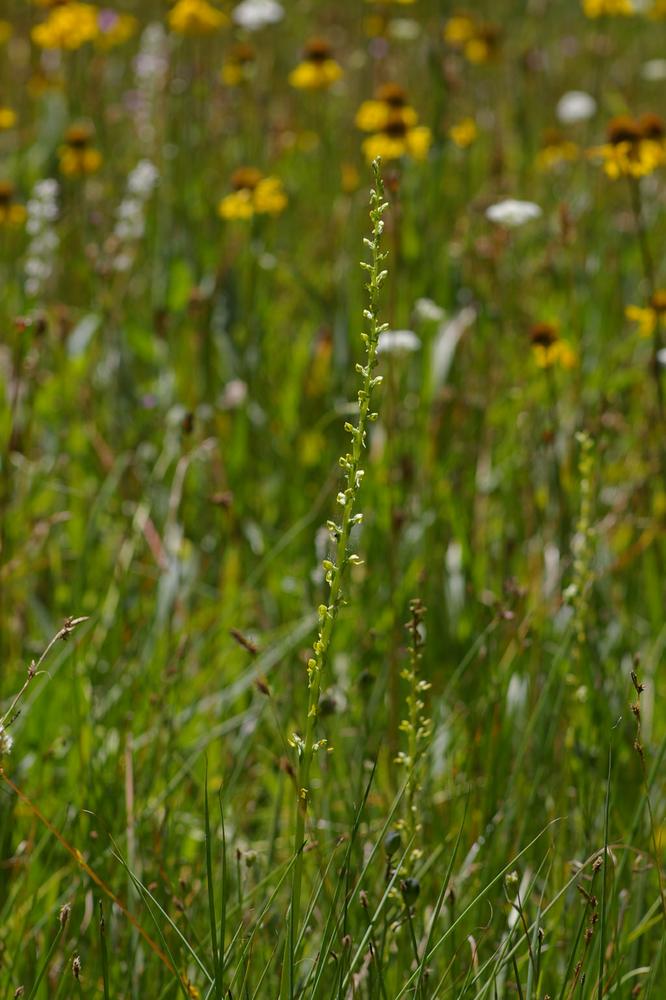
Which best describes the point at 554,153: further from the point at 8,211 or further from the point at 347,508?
the point at 347,508

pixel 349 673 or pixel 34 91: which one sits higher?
pixel 34 91

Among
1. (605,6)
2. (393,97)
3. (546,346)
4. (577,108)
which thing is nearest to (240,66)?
(393,97)

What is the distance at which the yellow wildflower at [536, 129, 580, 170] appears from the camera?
462 cm

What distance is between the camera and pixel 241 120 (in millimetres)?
4500

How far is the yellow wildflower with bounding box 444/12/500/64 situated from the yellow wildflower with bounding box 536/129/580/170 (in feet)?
1.35

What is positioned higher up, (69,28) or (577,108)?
(69,28)

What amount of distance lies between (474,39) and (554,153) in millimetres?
616

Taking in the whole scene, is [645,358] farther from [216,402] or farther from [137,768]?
[137,768]

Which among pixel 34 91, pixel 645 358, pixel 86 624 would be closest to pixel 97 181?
pixel 34 91

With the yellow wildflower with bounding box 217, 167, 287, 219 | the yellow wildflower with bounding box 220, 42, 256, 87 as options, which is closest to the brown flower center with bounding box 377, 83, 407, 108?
the yellow wildflower with bounding box 217, 167, 287, 219

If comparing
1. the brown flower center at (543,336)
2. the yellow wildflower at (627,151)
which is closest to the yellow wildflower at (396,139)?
the yellow wildflower at (627,151)

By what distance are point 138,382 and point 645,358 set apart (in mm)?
1461

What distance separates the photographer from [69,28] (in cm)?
380

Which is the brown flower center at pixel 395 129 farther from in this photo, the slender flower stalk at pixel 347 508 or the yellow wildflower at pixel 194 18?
the slender flower stalk at pixel 347 508
